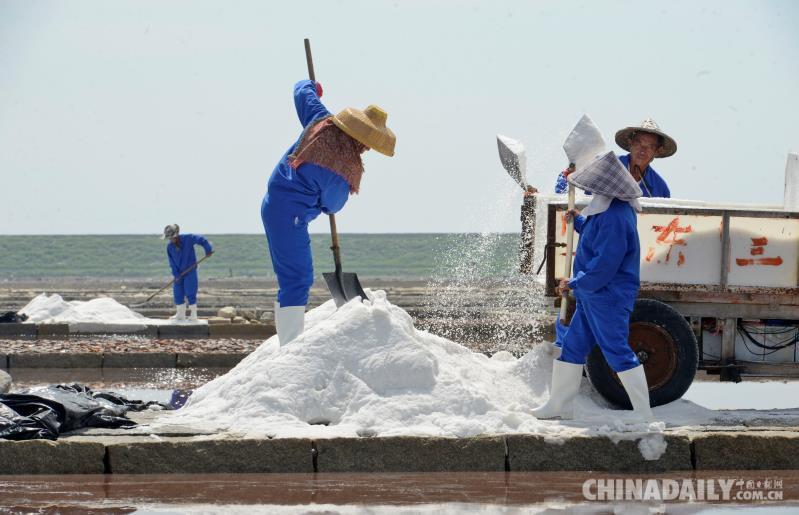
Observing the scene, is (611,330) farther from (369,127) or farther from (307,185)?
(307,185)

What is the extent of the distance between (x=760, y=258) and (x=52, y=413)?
4.66 meters

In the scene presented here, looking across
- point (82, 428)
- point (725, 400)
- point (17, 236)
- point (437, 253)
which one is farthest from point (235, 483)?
point (17, 236)

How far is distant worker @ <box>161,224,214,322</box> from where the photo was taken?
19.5 m

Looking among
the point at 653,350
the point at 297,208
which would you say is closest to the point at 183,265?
the point at 297,208

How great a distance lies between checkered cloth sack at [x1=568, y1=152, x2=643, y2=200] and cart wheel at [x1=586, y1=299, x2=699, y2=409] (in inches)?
41.2

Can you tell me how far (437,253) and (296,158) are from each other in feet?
300

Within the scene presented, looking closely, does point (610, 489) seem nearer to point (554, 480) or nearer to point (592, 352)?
point (554, 480)

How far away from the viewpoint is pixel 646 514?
5.74m

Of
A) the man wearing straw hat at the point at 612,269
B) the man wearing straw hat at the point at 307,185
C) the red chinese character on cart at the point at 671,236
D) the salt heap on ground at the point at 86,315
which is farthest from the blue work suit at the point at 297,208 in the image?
the salt heap on ground at the point at 86,315

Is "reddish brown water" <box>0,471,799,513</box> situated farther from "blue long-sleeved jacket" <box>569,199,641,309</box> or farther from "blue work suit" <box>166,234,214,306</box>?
"blue work suit" <box>166,234,214,306</box>

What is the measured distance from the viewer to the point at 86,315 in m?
19.6

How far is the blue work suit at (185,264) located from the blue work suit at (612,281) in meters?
12.6

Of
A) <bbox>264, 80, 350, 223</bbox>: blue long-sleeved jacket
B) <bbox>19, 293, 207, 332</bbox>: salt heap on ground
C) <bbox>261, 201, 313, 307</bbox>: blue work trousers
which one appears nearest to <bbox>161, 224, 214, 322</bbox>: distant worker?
<bbox>19, 293, 207, 332</bbox>: salt heap on ground

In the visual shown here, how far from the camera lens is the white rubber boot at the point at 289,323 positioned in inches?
348
